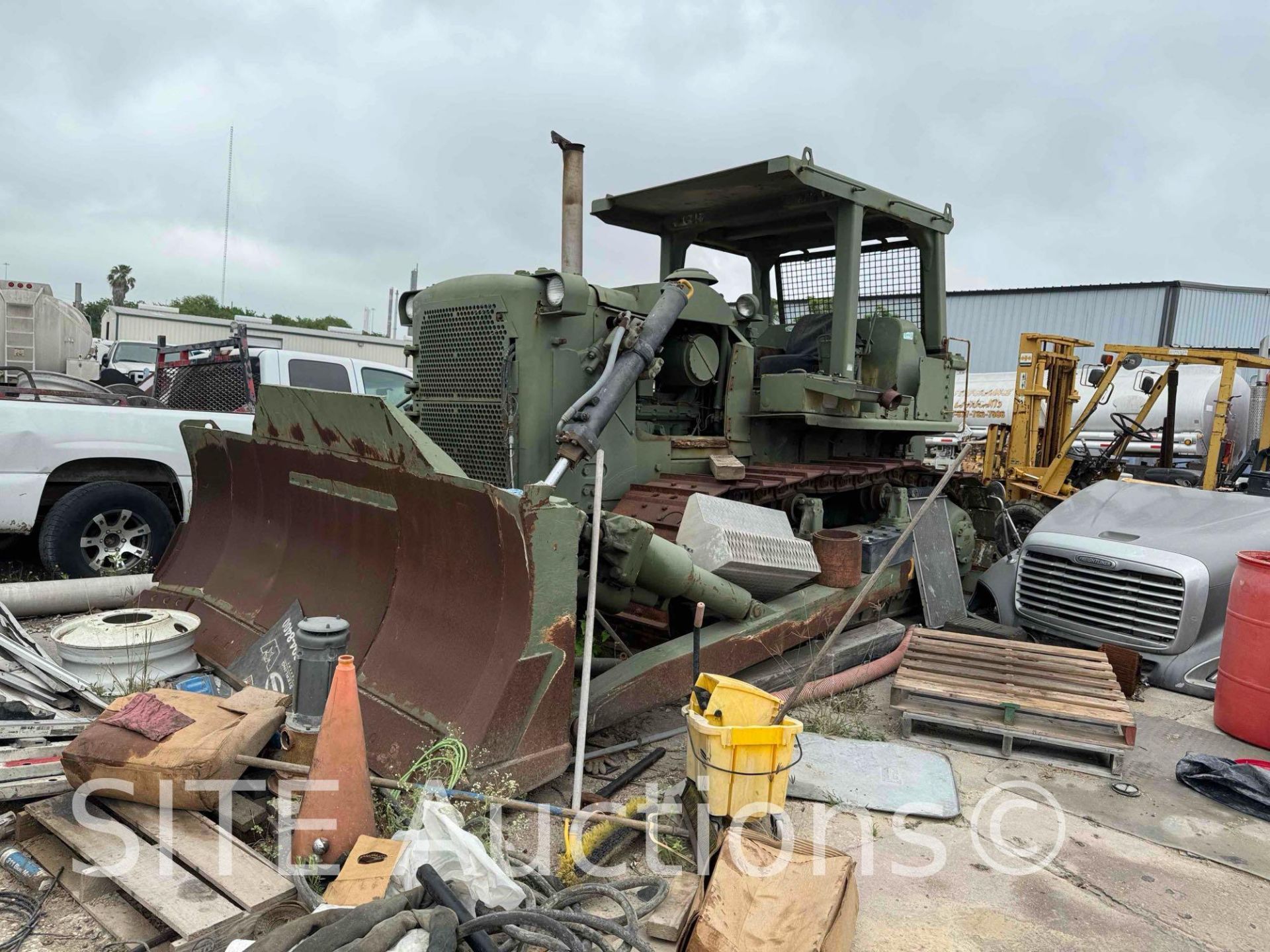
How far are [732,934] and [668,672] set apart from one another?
1706 millimetres

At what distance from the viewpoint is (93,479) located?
654 centimetres

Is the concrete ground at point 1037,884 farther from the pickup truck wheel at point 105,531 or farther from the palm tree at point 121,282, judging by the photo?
the palm tree at point 121,282

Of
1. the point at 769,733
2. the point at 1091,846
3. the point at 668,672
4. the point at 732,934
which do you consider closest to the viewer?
the point at 732,934

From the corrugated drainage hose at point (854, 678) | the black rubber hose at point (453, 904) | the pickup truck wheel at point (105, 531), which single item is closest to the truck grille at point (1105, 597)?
the corrugated drainage hose at point (854, 678)

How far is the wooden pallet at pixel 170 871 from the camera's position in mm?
2420

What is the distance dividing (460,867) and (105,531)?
534 centimetres

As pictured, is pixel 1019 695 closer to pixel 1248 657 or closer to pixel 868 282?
pixel 1248 657

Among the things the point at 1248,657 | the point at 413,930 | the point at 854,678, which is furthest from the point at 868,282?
the point at 413,930

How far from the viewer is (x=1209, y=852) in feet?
11.1

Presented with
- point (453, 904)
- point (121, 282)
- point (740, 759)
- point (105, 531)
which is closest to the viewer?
point (453, 904)

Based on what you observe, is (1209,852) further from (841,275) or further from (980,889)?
(841,275)

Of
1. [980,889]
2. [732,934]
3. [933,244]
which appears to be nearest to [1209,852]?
[980,889]

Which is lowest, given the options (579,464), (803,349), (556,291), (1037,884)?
(1037,884)

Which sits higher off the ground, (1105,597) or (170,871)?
(1105,597)
